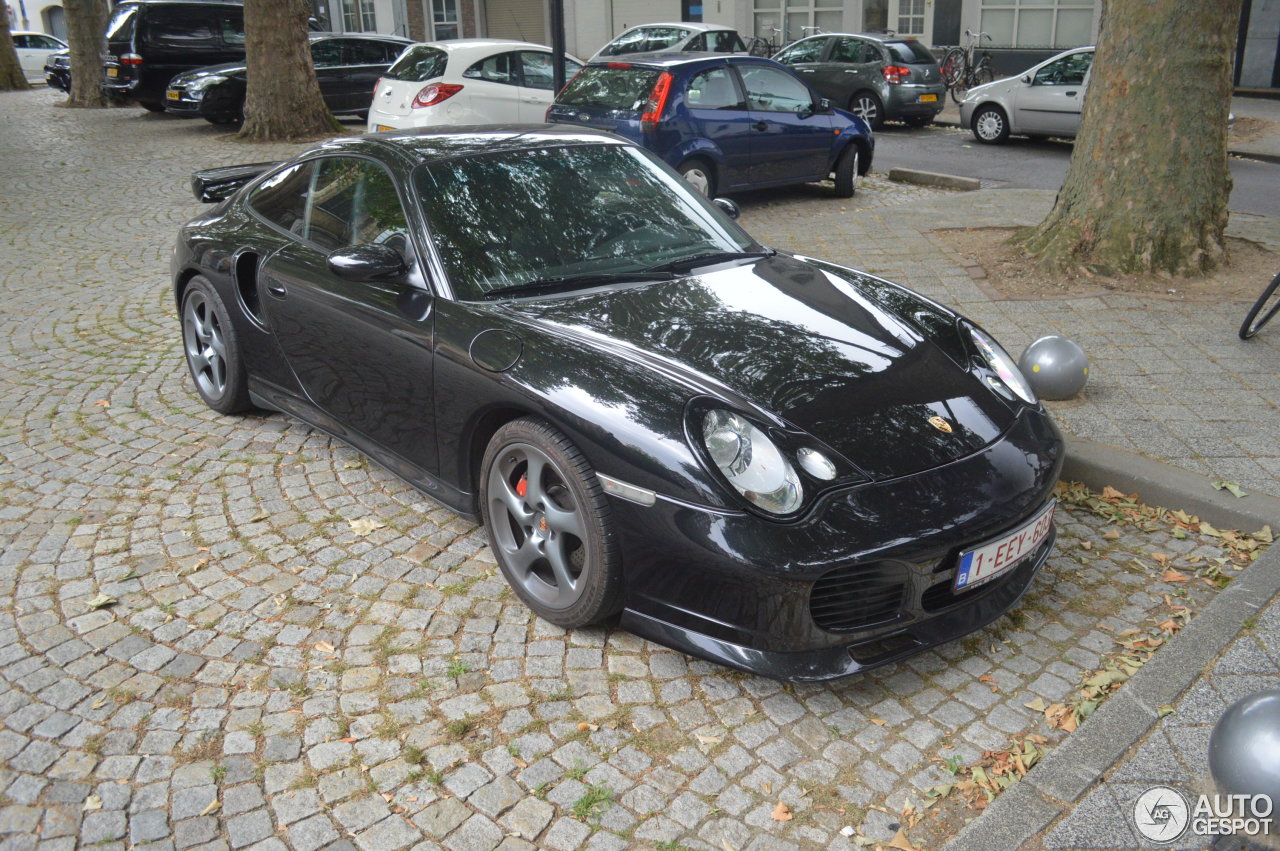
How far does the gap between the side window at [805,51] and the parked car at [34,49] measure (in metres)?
26.5

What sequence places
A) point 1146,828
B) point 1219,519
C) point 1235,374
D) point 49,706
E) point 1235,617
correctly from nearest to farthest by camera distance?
point 1146,828 < point 49,706 < point 1235,617 < point 1219,519 < point 1235,374

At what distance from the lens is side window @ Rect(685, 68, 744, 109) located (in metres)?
10.2

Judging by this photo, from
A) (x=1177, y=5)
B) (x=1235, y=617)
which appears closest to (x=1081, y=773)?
(x=1235, y=617)

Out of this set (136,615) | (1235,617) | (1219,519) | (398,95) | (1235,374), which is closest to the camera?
(1235,617)

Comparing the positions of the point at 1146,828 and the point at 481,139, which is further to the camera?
the point at 481,139

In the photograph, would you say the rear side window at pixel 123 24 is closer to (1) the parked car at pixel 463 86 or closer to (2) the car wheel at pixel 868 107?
(1) the parked car at pixel 463 86

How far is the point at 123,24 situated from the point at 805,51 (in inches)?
473

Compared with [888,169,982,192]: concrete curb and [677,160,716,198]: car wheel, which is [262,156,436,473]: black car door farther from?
[888,169,982,192]: concrete curb

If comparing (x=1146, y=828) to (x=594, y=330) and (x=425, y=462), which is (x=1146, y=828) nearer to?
(x=594, y=330)

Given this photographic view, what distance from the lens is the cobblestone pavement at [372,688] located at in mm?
2777

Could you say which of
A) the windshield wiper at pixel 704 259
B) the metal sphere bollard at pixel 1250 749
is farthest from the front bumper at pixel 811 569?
the windshield wiper at pixel 704 259

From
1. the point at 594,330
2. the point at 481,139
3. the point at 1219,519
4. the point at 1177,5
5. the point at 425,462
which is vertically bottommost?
the point at 1219,519

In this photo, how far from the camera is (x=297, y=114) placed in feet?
51.9

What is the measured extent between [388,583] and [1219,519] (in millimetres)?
3196
